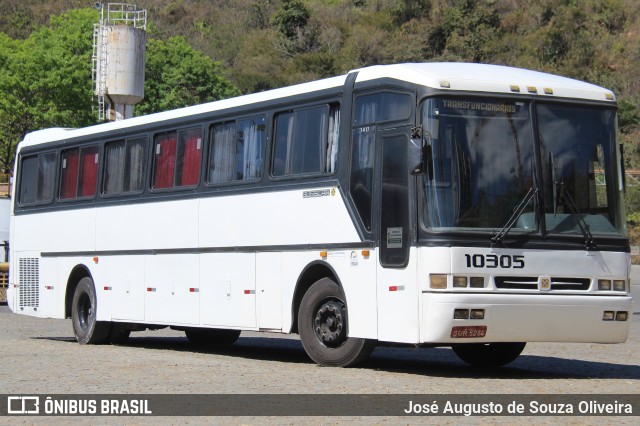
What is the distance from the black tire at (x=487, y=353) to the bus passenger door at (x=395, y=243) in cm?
219

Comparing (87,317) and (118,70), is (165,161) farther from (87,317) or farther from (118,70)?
(118,70)

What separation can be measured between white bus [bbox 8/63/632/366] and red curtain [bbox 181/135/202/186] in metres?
0.04

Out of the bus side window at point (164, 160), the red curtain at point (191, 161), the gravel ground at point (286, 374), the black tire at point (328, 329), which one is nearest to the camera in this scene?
the gravel ground at point (286, 374)

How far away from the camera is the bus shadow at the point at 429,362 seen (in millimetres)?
14695

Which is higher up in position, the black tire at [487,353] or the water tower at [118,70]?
the water tower at [118,70]

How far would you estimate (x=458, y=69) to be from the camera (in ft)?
46.4

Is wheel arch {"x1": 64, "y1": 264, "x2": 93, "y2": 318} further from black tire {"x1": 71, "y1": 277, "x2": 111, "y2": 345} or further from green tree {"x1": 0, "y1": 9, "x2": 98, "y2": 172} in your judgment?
green tree {"x1": 0, "y1": 9, "x2": 98, "y2": 172}

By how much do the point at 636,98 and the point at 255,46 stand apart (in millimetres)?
42916

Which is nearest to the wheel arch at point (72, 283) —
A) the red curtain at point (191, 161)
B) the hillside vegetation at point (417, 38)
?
the red curtain at point (191, 161)

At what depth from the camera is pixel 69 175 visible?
21.6 m

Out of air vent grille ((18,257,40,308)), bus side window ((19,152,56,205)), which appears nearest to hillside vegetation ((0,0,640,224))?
bus side window ((19,152,56,205))

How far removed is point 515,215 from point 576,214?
807mm

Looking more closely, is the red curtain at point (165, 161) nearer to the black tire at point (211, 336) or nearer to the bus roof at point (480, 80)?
the black tire at point (211, 336)

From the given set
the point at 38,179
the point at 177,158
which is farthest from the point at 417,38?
the point at 177,158
